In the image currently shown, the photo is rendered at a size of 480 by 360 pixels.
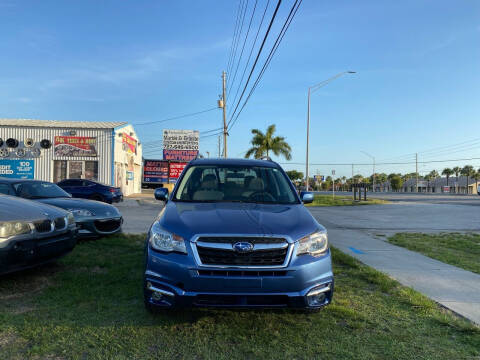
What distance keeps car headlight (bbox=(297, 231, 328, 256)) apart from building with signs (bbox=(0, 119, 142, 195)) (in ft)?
83.2

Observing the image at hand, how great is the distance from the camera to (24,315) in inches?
142

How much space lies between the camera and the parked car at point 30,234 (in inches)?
157

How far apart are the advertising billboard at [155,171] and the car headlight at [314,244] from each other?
111 ft

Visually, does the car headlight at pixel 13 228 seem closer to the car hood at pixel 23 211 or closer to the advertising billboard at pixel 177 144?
the car hood at pixel 23 211

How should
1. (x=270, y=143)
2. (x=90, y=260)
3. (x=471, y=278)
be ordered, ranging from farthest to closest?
(x=270, y=143), (x=90, y=260), (x=471, y=278)

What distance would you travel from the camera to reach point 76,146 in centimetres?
2670

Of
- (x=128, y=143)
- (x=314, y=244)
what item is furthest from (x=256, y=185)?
(x=128, y=143)

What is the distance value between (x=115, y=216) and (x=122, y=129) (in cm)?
2283

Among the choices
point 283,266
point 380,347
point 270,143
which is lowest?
point 380,347

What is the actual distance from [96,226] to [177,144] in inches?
1094

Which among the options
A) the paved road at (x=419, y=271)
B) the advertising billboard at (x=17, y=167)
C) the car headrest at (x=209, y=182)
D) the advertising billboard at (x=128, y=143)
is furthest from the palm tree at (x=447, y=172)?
the car headrest at (x=209, y=182)

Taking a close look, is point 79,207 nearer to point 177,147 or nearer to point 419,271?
point 419,271

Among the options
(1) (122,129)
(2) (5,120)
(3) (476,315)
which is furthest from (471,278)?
(2) (5,120)

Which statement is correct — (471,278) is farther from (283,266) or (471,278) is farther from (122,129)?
(122,129)
